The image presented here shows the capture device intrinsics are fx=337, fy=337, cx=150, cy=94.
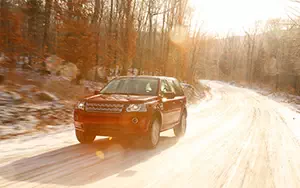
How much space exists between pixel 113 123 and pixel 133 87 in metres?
1.70

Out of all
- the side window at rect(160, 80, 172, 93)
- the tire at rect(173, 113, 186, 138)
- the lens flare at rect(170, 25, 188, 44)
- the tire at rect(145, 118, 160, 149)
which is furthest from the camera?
the lens flare at rect(170, 25, 188, 44)

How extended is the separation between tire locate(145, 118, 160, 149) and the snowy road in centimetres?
18

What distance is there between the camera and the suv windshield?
8625mm

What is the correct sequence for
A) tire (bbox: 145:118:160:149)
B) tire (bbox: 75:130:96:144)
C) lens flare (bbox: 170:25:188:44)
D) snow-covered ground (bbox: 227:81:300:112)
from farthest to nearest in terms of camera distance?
lens flare (bbox: 170:25:188:44)
snow-covered ground (bbox: 227:81:300:112)
tire (bbox: 75:130:96:144)
tire (bbox: 145:118:160:149)

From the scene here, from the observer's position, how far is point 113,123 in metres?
7.36

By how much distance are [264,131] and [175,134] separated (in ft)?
13.5

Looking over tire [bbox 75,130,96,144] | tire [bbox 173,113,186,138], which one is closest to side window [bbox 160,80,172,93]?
tire [bbox 173,113,186,138]

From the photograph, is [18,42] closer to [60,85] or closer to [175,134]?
[60,85]

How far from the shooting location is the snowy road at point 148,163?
527 centimetres

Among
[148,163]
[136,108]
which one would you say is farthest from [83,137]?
[148,163]

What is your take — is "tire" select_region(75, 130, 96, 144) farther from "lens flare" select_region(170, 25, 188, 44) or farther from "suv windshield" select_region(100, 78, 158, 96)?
"lens flare" select_region(170, 25, 188, 44)

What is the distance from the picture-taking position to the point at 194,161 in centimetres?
702

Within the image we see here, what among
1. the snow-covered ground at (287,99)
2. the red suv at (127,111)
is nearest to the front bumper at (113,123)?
the red suv at (127,111)

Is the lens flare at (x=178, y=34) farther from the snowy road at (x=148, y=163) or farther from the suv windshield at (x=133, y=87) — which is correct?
the snowy road at (x=148, y=163)
